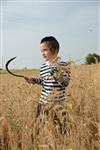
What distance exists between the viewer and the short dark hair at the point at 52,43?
3457 millimetres

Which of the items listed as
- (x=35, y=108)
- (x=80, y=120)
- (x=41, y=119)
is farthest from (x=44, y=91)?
(x=80, y=120)

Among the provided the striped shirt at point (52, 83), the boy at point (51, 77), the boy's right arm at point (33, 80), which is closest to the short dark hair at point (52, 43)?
the boy at point (51, 77)

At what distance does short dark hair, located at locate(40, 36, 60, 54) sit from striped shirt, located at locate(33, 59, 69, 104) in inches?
5.7

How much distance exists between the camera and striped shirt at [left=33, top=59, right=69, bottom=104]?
3.08 m

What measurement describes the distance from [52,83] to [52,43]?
345mm

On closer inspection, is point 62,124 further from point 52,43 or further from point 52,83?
point 52,43

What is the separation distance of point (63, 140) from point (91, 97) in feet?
1.44

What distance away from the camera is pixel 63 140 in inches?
110

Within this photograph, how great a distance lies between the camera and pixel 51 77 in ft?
11.1

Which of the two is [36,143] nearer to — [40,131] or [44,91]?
[40,131]

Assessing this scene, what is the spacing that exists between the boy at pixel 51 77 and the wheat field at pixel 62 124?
0.19 feet

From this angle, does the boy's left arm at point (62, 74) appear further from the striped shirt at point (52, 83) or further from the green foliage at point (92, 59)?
the green foliage at point (92, 59)

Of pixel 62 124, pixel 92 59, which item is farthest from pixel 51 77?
pixel 92 59

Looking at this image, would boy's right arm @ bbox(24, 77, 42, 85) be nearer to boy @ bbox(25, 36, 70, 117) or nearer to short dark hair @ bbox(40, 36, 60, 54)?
boy @ bbox(25, 36, 70, 117)
